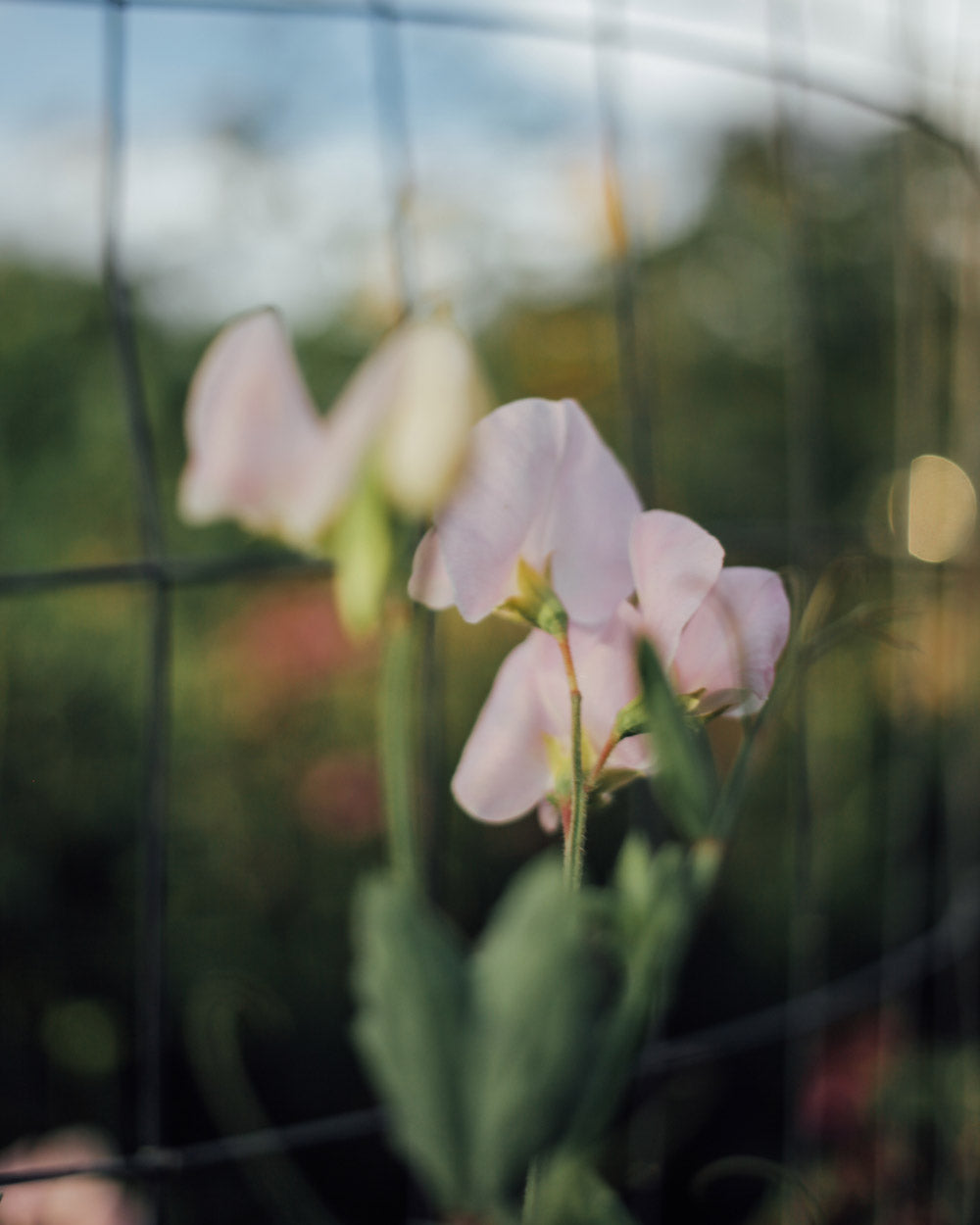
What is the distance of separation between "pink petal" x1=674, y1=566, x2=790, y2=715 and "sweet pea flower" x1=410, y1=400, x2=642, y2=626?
0.06 feet

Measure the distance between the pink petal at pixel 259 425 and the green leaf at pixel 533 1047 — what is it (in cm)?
12

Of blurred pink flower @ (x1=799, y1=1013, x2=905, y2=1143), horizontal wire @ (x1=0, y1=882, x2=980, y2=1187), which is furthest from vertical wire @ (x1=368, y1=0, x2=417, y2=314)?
blurred pink flower @ (x1=799, y1=1013, x2=905, y2=1143)

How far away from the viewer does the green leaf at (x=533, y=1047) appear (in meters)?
0.23

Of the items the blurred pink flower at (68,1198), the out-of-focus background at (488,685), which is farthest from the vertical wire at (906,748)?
the blurred pink flower at (68,1198)

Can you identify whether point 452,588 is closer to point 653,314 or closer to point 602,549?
point 602,549

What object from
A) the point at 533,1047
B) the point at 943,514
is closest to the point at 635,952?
the point at 533,1047

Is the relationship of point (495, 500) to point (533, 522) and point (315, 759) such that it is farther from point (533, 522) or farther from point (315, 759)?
point (315, 759)

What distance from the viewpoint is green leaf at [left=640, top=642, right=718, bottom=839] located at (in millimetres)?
203

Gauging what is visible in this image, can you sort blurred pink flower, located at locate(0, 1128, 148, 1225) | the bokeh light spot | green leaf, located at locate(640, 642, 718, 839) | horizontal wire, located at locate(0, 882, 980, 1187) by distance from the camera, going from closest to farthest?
green leaf, located at locate(640, 642, 718, 839) → horizontal wire, located at locate(0, 882, 980, 1187) → blurred pink flower, located at locate(0, 1128, 148, 1225) → the bokeh light spot

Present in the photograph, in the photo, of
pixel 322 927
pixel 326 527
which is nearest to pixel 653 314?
pixel 322 927

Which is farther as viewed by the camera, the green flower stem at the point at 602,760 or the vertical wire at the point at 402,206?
the vertical wire at the point at 402,206

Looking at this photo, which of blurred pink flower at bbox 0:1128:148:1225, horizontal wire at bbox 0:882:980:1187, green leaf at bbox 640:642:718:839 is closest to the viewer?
green leaf at bbox 640:642:718:839

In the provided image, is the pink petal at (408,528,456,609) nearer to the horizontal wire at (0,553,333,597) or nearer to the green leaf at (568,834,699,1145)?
the green leaf at (568,834,699,1145)

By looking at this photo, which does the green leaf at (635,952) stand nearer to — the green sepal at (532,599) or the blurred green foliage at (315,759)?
the green sepal at (532,599)
